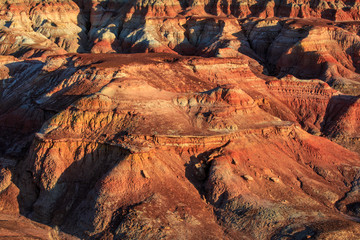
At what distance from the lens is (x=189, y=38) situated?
269 feet

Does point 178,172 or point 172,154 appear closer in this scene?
point 178,172

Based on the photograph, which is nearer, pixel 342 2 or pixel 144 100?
pixel 144 100

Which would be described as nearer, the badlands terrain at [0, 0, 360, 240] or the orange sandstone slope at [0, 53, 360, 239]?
the orange sandstone slope at [0, 53, 360, 239]

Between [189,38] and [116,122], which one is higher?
[116,122]

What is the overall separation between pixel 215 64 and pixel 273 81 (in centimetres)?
665

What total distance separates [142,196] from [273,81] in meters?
27.7

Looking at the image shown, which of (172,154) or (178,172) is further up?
(172,154)

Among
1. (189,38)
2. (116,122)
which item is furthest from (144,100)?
(189,38)

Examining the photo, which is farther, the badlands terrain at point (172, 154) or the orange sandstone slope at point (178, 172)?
the badlands terrain at point (172, 154)

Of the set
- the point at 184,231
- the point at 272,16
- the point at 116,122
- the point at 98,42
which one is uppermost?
the point at 116,122

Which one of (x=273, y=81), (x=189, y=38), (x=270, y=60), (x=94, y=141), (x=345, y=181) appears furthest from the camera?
(x=189, y=38)

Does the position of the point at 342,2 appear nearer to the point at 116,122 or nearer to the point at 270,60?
the point at 270,60

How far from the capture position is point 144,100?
97.0 feet

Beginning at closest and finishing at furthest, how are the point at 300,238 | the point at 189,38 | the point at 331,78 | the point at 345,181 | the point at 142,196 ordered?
1. the point at 300,238
2. the point at 142,196
3. the point at 345,181
4. the point at 331,78
5. the point at 189,38
